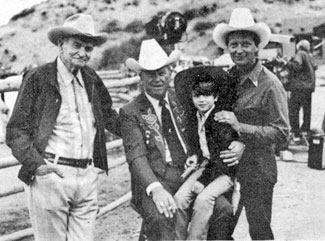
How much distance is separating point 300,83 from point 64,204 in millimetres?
6987

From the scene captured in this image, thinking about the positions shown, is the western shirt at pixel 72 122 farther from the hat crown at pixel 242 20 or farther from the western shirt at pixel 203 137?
the hat crown at pixel 242 20

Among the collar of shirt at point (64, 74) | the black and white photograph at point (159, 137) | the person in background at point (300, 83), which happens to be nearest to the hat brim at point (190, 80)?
the black and white photograph at point (159, 137)

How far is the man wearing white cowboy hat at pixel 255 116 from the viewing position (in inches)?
123

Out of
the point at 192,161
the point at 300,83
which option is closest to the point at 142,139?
the point at 192,161

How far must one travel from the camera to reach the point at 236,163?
311cm

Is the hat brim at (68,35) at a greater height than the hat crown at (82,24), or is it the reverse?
the hat crown at (82,24)

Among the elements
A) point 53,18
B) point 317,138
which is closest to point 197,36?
point 53,18

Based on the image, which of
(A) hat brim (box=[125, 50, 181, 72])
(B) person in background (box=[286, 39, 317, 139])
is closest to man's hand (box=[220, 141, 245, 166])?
(A) hat brim (box=[125, 50, 181, 72])

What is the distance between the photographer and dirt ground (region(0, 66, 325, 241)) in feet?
15.8

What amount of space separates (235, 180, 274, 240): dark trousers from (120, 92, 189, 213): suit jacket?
0.54 m

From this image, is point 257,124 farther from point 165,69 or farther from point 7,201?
point 7,201

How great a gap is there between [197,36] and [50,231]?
2823 centimetres

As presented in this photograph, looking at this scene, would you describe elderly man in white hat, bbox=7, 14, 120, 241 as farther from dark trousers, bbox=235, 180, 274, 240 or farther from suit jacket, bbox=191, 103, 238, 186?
dark trousers, bbox=235, 180, 274, 240

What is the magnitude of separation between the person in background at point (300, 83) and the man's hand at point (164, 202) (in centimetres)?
647
